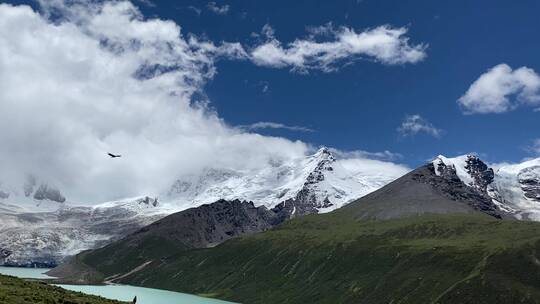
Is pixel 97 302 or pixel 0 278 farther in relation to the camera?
pixel 0 278

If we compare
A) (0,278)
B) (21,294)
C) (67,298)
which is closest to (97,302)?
(67,298)

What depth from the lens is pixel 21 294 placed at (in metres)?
85.6

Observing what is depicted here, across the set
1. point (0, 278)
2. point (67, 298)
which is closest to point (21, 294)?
point (67, 298)

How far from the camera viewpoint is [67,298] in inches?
3583

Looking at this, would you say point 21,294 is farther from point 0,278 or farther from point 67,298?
point 0,278

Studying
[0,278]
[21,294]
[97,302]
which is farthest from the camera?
[0,278]

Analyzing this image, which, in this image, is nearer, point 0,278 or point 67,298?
point 67,298

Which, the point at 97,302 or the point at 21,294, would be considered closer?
the point at 21,294

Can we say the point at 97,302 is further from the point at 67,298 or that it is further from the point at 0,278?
the point at 0,278

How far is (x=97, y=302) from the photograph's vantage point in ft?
308

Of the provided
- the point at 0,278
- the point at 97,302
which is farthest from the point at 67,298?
the point at 0,278

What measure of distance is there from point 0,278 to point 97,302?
23.8 metres

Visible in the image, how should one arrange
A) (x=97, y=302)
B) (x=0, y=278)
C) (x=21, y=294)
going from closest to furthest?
(x=21, y=294)
(x=97, y=302)
(x=0, y=278)

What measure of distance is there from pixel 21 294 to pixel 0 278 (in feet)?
78.2
